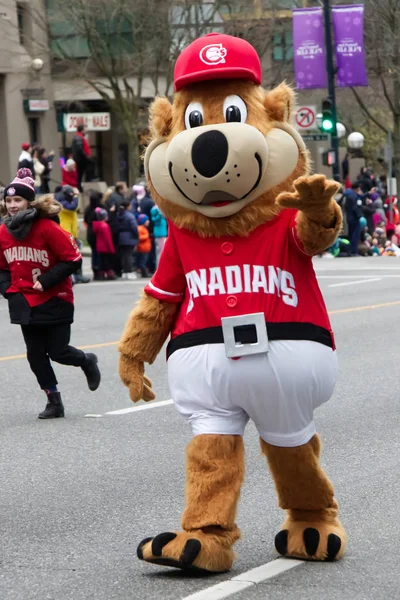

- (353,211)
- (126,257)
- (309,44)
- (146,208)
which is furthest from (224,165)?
(309,44)

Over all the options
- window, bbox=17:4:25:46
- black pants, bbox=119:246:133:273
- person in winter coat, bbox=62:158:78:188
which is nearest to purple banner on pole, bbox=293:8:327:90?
person in winter coat, bbox=62:158:78:188

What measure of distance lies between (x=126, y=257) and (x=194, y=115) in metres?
18.3

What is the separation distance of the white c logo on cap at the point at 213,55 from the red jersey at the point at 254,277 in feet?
2.29

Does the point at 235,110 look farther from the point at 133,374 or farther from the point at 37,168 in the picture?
the point at 37,168

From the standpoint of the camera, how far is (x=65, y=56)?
3925 centimetres

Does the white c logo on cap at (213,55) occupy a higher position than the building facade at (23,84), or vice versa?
the building facade at (23,84)

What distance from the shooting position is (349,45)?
32062mm

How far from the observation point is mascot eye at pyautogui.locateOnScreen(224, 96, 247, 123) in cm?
533

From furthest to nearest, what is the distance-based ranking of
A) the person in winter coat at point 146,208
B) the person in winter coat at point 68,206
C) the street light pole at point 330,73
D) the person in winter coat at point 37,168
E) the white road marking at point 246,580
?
1. the street light pole at point 330,73
2. the person in winter coat at point 37,168
3. the person in winter coat at point 146,208
4. the person in winter coat at point 68,206
5. the white road marking at point 246,580

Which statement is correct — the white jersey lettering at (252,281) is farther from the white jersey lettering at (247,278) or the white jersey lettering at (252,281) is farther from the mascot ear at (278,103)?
the mascot ear at (278,103)

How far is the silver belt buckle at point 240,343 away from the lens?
517 cm

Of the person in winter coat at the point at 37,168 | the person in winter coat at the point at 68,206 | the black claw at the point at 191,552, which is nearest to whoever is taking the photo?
the black claw at the point at 191,552

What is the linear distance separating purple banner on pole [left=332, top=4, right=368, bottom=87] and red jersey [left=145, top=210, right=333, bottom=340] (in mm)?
27244

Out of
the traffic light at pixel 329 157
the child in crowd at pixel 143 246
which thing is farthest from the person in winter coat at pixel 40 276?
the traffic light at pixel 329 157
